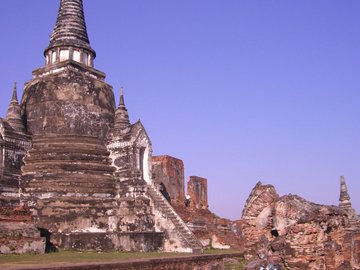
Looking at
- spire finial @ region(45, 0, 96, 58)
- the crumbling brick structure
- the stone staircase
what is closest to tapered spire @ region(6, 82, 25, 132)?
the crumbling brick structure

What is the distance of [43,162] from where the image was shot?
18.8 meters

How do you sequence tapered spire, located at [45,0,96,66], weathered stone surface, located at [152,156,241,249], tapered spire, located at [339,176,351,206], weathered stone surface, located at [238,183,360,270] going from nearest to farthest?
1. weathered stone surface, located at [238,183,360,270]
2. tapered spire, located at [45,0,96,66]
3. weathered stone surface, located at [152,156,241,249]
4. tapered spire, located at [339,176,351,206]

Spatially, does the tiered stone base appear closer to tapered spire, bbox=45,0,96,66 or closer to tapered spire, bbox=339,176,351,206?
tapered spire, bbox=45,0,96,66

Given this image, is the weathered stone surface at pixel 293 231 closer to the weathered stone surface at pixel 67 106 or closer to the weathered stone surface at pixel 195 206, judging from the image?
the weathered stone surface at pixel 67 106

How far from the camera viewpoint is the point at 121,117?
69.5 feet

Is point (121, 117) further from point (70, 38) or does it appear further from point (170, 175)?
point (170, 175)

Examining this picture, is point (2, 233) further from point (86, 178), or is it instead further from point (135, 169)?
point (135, 169)

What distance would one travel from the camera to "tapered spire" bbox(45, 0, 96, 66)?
22.4 m

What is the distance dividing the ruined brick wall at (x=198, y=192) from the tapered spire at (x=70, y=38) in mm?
12979

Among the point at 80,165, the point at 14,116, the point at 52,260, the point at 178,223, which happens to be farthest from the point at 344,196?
the point at 52,260

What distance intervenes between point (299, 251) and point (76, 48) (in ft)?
57.8

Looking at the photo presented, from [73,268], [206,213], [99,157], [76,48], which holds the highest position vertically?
[76,48]

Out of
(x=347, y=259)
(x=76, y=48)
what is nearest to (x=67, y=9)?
(x=76, y=48)

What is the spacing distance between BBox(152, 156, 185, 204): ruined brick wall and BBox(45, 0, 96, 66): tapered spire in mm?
9432
